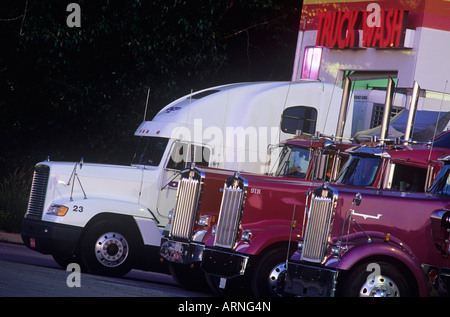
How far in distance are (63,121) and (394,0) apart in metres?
10.4

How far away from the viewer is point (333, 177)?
15336mm

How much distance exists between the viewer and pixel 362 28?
27984 millimetres

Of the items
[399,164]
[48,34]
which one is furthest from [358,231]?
[48,34]

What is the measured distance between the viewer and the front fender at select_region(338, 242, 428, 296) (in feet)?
35.9

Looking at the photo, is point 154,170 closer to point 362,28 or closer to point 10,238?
point 10,238

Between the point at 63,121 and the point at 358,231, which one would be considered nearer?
the point at 358,231

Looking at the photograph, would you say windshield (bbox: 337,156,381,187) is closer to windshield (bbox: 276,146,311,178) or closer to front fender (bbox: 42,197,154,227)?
windshield (bbox: 276,146,311,178)

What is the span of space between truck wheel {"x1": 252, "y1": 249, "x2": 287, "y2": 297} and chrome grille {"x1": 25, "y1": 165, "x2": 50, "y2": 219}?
4.99 metres

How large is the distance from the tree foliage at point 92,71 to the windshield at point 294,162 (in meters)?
9.68

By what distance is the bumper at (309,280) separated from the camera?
11133mm

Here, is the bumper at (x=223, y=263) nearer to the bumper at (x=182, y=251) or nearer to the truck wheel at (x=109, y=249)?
the bumper at (x=182, y=251)

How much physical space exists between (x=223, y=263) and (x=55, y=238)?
3865mm

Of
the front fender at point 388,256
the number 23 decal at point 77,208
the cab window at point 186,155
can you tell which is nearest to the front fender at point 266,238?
the front fender at point 388,256
